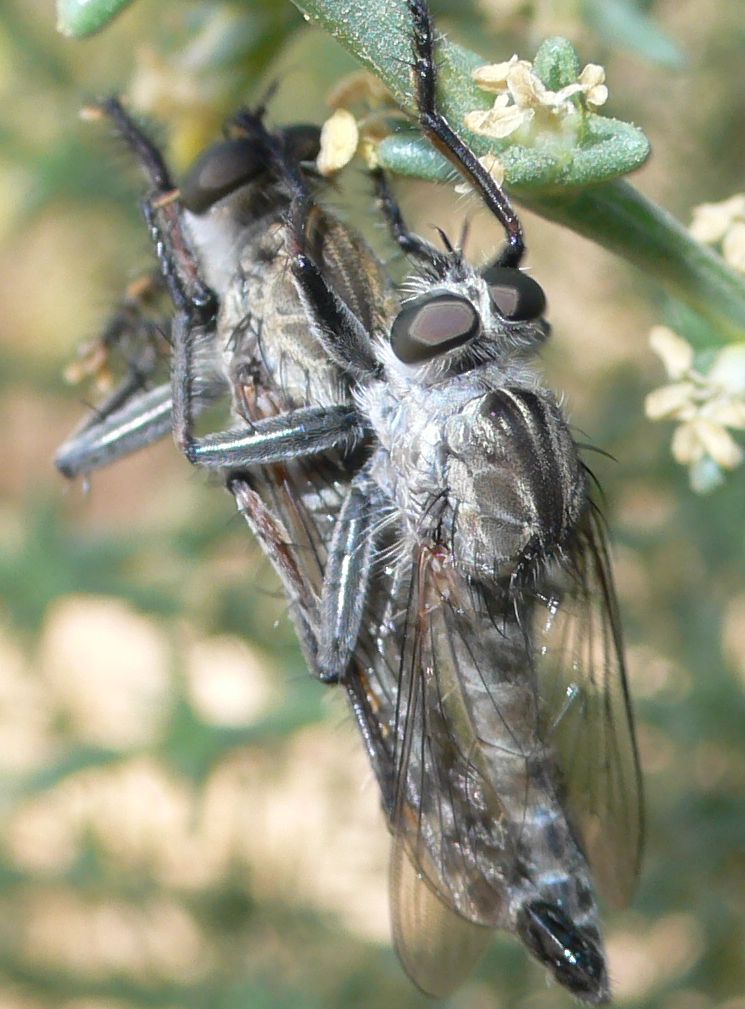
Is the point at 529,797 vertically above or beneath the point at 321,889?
above

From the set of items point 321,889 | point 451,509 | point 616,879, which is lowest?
point 321,889

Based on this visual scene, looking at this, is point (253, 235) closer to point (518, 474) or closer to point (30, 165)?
point (518, 474)

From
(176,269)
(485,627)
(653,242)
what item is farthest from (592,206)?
(176,269)

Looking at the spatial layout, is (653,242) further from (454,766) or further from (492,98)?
(454,766)

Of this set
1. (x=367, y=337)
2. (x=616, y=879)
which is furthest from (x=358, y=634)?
(x=616, y=879)

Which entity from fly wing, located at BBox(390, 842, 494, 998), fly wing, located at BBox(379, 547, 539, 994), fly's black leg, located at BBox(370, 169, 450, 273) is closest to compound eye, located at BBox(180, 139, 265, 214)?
fly's black leg, located at BBox(370, 169, 450, 273)

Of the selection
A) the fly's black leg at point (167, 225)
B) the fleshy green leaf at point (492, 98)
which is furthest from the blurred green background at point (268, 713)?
the fleshy green leaf at point (492, 98)

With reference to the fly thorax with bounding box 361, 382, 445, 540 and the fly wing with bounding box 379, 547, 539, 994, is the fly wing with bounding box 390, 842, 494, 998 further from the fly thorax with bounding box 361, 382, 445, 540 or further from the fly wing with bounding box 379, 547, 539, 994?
the fly thorax with bounding box 361, 382, 445, 540
